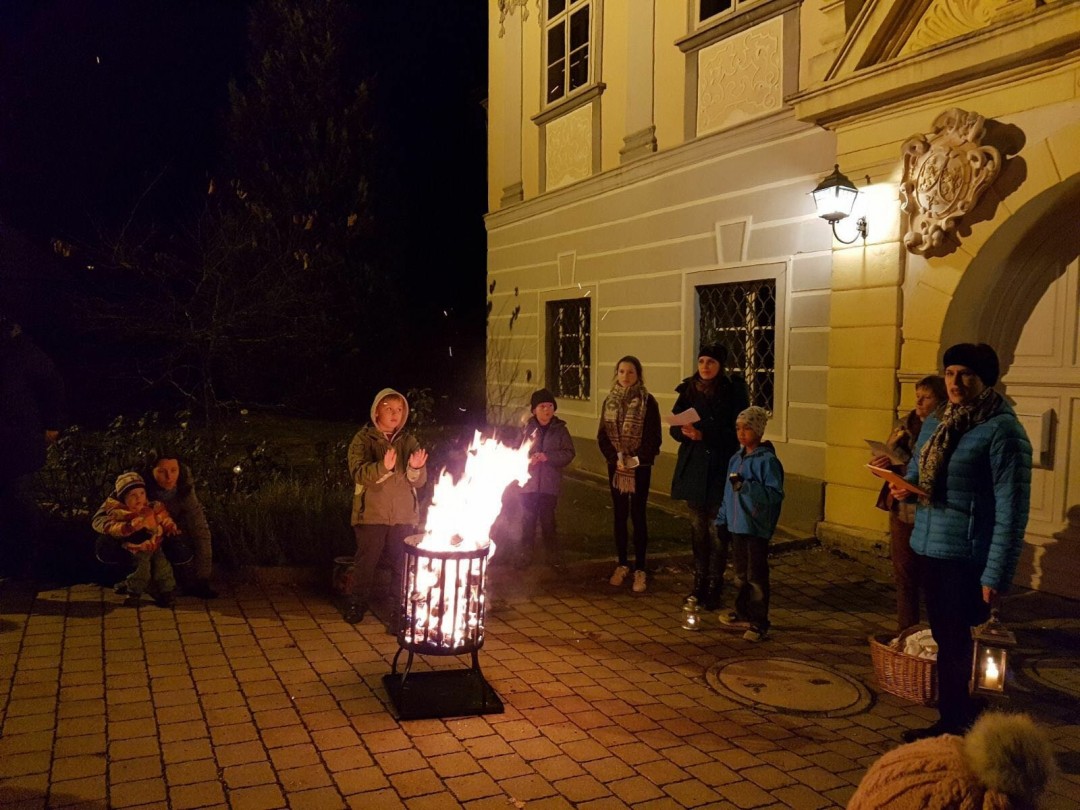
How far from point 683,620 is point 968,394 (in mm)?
2936

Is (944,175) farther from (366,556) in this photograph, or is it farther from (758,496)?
(366,556)

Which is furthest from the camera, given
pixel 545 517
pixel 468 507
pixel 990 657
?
pixel 545 517

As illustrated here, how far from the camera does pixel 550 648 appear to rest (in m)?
5.64

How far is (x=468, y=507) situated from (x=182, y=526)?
110 inches

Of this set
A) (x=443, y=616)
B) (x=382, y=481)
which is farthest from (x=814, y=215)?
(x=443, y=616)

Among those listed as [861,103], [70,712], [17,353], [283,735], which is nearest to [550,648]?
[283,735]

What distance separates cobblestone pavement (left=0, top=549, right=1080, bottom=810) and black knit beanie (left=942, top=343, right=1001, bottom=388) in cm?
195

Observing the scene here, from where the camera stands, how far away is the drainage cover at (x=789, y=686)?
4.76 meters

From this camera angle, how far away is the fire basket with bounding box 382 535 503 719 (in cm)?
462

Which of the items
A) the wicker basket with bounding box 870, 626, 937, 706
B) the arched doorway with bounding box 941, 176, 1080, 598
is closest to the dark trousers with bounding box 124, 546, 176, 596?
the wicker basket with bounding box 870, 626, 937, 706

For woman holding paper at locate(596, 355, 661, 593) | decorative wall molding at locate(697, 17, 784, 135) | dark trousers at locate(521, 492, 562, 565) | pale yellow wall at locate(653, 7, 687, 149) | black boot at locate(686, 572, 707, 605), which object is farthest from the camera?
pale yellow wall at locate(653, 7, 687, 149)

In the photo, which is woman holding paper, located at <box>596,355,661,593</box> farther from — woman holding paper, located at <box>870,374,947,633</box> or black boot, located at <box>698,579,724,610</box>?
woman holding paper, located at <box>870,374,947,633</box>

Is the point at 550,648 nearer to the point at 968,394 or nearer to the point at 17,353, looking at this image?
the point at 968,394

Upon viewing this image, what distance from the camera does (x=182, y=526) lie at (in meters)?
6.55
